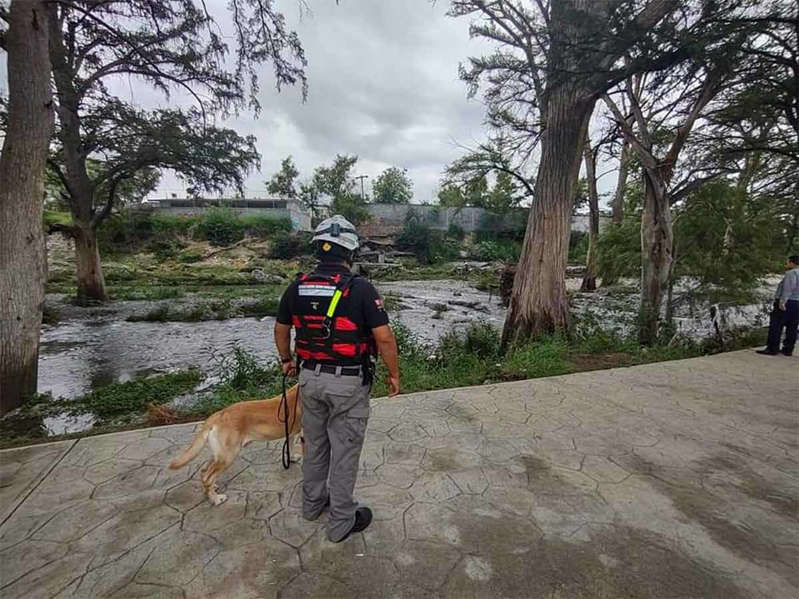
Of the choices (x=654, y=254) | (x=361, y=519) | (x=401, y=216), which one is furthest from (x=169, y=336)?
(x=401, y=216)

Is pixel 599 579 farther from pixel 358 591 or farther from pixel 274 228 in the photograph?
pixel 274 228

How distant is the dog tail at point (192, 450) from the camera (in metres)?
2.23

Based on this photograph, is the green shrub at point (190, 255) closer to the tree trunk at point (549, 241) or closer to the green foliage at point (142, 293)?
the green foliage at point (142, 293)

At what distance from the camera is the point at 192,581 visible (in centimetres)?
179

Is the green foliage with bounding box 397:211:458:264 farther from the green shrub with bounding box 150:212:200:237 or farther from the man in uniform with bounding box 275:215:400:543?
the man in uniform with bounding box 275:215:400:543

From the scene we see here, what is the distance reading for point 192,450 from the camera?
89.3 inches

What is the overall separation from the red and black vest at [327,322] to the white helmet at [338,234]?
0.20 m

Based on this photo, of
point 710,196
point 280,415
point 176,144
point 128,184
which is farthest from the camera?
point 128,184

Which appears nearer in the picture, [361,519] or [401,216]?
[361,519]

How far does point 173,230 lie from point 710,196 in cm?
3348

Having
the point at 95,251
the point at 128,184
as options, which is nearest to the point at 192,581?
the point at 95,251

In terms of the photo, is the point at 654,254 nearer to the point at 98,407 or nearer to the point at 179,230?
the point at 98,407

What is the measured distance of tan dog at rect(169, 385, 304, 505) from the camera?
2.31 metres

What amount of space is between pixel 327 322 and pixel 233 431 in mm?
1109
